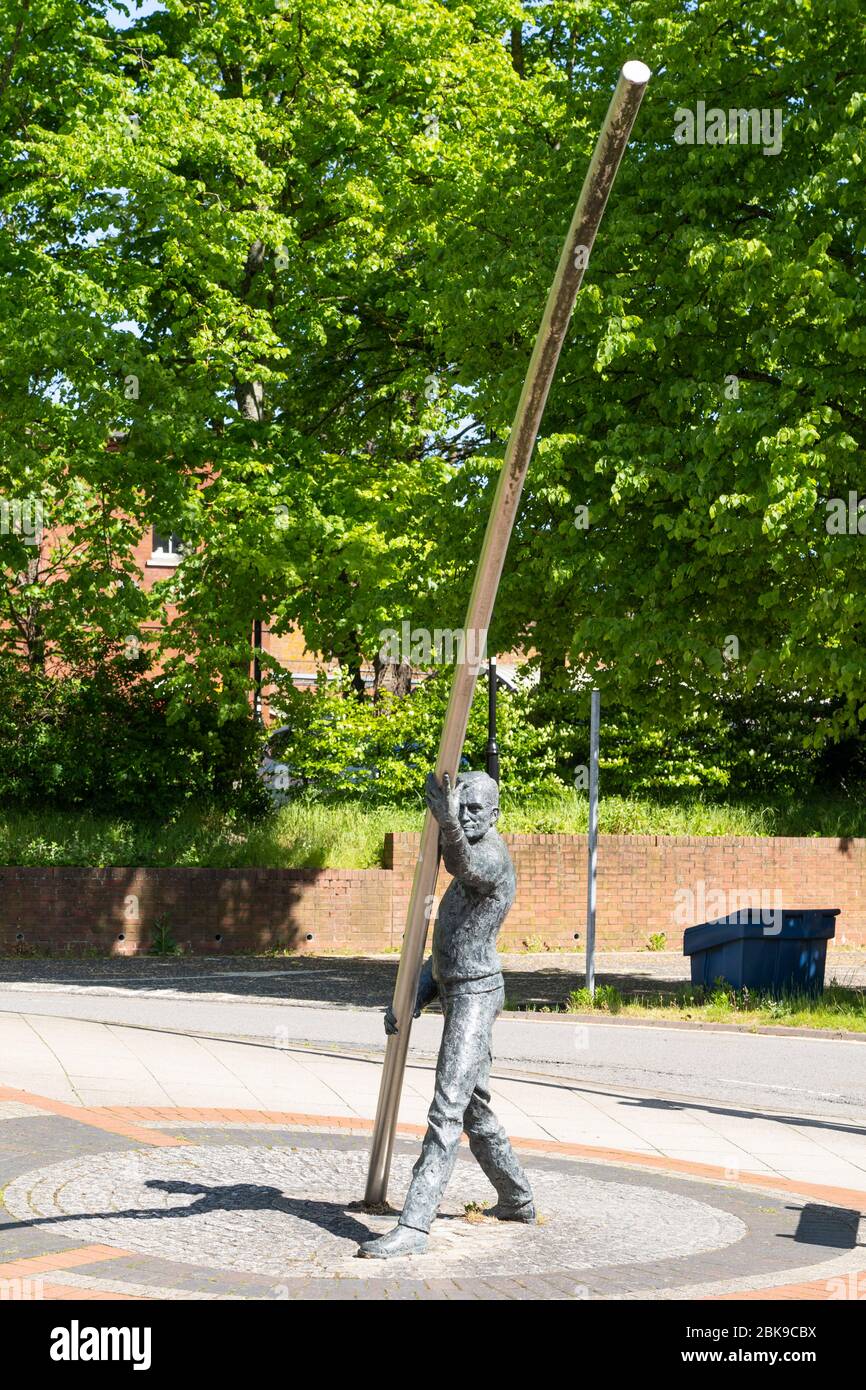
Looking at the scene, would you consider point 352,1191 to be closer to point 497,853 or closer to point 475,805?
point 497,853

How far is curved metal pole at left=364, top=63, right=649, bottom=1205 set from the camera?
20.6ft

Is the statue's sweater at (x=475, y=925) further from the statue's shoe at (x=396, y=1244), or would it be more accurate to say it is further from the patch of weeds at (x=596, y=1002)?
the patch of weeds at (x=596, y=1002)

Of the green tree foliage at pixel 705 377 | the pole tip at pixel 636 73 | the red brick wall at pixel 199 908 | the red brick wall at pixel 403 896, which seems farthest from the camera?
the red brick wall at pixel 403 896

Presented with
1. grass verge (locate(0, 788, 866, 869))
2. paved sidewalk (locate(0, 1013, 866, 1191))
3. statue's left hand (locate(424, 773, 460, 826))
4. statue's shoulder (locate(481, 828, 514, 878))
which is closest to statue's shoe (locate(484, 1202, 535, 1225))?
statue's shoulder (locate(481, 828, 514, 878))

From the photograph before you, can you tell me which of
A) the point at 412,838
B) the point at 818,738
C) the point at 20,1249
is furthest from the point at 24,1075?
the point at 412,838

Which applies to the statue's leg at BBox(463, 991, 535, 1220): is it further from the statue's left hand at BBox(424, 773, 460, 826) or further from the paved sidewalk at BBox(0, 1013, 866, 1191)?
the paved sidewalk at BBox(0, 1013, 866, 1191)

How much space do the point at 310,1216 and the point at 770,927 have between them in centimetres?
1034

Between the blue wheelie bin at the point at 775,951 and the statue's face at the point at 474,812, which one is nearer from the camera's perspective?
the statue's face at the point at 474,812

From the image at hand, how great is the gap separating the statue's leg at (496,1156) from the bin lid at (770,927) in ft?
31.6

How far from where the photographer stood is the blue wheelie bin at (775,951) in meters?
16.7

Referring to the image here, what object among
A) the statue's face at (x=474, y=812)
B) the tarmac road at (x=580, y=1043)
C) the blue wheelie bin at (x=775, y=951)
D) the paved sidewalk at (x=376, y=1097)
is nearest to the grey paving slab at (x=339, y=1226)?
the paved sidewalk at (x=376, y=1097)

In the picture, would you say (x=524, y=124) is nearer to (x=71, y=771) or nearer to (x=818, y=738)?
(x=818, y=738)

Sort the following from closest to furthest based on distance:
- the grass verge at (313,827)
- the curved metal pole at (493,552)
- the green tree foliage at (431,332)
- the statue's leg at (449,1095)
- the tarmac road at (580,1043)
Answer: the curved metal pole at (493,552)
the statue's leg at (449,1095)
the tarmac road at (580,1043)
the green tree foliage at (431,332)
the grass verge at (313,827)
